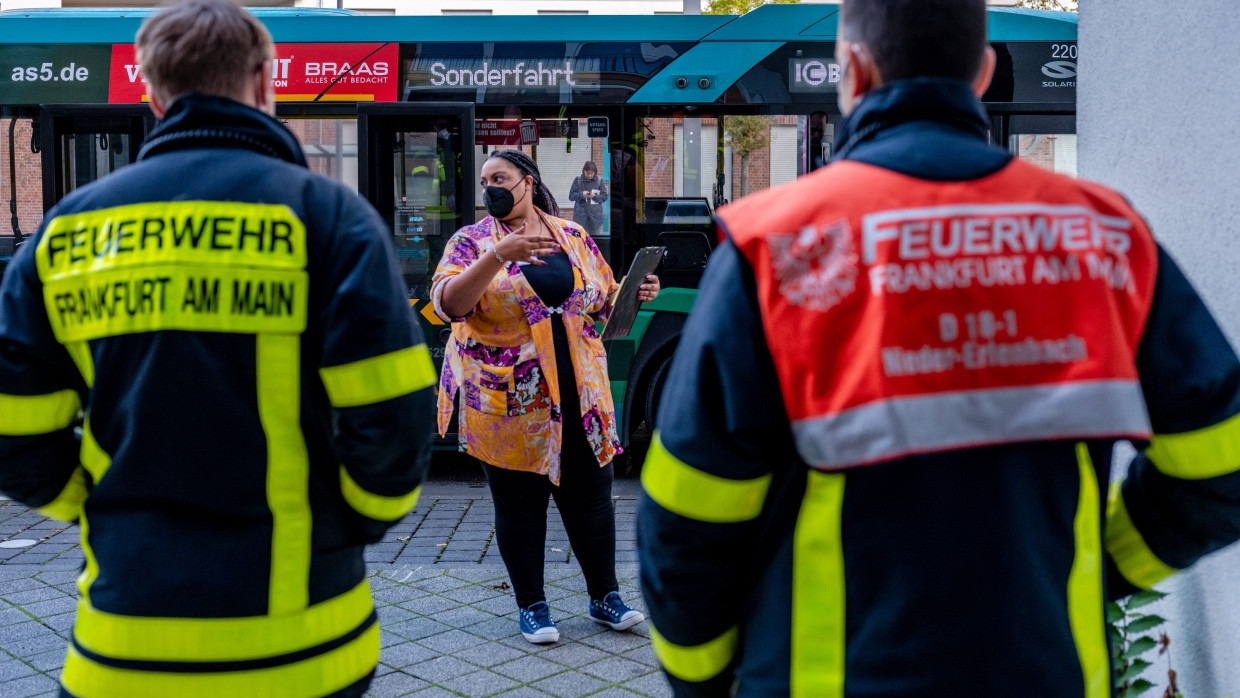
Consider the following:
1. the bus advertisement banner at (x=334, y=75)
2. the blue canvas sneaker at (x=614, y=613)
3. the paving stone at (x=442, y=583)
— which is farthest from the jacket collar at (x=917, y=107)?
the bus advertisement banner at (x=334, y=75)

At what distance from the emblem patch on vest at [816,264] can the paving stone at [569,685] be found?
277 centimetres

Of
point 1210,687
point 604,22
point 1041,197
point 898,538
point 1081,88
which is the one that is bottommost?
point 1210,687

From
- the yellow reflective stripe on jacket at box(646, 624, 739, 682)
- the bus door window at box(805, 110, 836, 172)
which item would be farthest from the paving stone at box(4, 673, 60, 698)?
the bus door window at box(805, 110, 836, 172)

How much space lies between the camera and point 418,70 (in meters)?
8.19

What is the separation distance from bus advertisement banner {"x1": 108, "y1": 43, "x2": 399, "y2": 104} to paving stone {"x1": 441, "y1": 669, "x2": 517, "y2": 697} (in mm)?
5107

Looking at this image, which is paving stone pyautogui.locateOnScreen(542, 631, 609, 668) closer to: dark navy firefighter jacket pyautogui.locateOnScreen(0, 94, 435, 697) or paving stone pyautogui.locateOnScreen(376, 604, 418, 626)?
paving stone pyautogui.locateOnScreen(376, 604, 418, 626)

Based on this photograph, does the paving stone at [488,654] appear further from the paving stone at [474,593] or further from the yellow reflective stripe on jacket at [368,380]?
the yellow reflective stripe on jacket at [368,380]

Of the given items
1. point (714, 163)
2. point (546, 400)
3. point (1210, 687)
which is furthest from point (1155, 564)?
point (714, 163)

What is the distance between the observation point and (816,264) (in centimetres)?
145

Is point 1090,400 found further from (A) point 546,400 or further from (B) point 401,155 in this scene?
(B) point 401,155

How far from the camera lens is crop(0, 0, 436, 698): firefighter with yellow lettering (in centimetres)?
185

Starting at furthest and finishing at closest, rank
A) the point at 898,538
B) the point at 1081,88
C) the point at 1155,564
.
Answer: the point at 1081,88
the point at 1155,564
the point at 898,538

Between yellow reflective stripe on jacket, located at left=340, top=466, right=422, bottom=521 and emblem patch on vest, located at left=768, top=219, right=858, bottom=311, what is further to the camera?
yellow reflective stripe on jacket, located at left=340, top=466, right=422, bottom=521

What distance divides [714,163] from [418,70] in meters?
2.16
